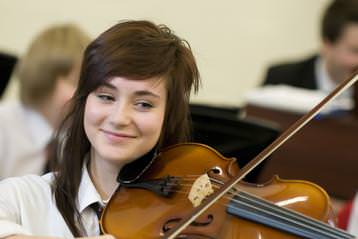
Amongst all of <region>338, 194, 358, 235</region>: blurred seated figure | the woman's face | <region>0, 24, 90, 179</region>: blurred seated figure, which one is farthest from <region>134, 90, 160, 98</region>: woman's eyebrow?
<region>0, 24, 90, 179</region>: blurred seated figure

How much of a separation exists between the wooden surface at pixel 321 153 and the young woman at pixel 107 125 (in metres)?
1.18

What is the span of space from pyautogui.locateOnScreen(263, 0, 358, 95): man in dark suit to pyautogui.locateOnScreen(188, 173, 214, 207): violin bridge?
5.31ft

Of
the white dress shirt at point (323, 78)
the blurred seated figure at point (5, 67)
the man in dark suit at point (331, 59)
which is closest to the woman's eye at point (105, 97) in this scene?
the blurred seated figure at point (5, 67)

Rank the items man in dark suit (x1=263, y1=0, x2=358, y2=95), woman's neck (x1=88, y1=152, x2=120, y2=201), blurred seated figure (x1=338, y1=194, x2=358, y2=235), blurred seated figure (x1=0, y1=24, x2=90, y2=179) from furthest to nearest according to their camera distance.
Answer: man in dark suit (x1=263, y1=0, x2=358, y2=95)
blurred seated figure (x1=0, y1=24, x2=90, y2=179)
blurred seated figure (x1=338, y1=194, x2=358, y2=235)
woman's neck (x1=88, y1=152, x2=120, y2=201)

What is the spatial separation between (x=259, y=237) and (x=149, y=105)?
242 millimetres

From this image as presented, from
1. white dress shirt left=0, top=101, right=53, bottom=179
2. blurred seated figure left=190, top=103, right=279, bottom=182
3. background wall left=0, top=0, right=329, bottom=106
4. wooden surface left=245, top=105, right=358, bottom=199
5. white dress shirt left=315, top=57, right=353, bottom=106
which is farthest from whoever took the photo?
background wall left=0, top=0, right=329, bottom=106

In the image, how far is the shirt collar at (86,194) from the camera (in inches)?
37.0

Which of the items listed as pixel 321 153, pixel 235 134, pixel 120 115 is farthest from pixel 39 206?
pixel 321 153

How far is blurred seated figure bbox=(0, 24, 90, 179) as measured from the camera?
1740 millimetres

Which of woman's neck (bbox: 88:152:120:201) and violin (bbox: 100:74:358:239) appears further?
woman's neck (bbox: 88:152:120:201)

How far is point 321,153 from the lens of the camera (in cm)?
215

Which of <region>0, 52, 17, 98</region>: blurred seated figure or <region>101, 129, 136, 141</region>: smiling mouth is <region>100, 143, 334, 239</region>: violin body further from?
<region>0, 52, 17, 98</region>: blurred seated figure

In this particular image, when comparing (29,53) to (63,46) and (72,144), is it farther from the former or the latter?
(72,144)

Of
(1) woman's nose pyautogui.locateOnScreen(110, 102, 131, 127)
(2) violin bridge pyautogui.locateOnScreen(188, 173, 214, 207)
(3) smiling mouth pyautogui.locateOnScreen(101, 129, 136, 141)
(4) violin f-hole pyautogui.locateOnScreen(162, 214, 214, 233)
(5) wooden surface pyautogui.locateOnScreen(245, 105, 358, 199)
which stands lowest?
(5) wooden surface pyautogui.locateOnScreen(245, 105, 358, 199)
